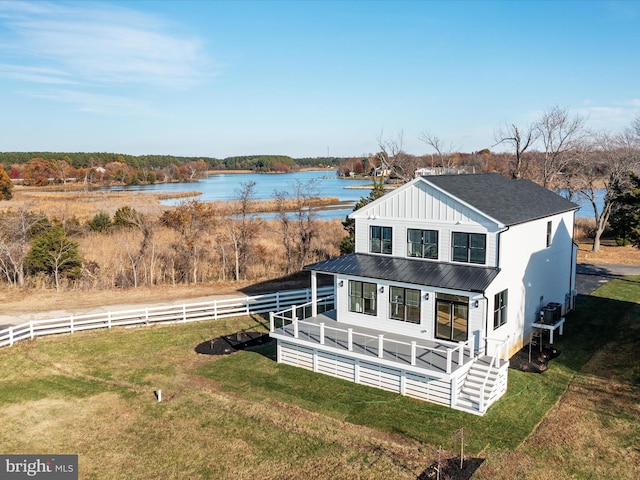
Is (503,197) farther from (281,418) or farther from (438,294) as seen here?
(281,418)

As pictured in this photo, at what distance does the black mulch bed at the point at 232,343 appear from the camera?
19.2 metres

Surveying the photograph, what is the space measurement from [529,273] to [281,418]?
1088 centimetres

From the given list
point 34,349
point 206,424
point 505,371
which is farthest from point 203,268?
point 505,371

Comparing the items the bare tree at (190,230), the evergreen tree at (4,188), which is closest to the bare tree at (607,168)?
the bare tree at (190,230)

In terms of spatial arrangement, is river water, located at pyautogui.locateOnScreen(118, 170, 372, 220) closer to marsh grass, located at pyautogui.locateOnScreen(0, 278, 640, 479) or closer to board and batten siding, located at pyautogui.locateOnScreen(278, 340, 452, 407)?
board and batten siding, located at pyautogui.locateOnScreen(278, 340, 452, 407)

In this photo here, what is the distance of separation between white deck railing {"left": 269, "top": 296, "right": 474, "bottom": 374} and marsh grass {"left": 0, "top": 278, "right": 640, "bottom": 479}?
1.18m

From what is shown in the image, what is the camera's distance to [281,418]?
13695 millimetres

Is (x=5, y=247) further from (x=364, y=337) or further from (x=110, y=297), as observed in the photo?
(x=364, y=337)

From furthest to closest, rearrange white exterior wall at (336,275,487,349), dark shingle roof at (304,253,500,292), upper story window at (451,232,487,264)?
upper story window at (451,232,487,264) < dark shingle roof at (304,253,500,292) < white exterior wall at (336,275,487,349)

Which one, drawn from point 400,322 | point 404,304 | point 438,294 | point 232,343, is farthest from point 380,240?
point 232,343

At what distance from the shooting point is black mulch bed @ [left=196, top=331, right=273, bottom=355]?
19188 millimetres

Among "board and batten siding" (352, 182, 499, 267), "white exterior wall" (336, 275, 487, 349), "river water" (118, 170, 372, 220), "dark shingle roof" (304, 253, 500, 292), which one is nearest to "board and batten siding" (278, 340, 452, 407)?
"white exterior wall" (336, 275, 487, 349)

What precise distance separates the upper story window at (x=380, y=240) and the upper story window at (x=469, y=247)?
102 inches

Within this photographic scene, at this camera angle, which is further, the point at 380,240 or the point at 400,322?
the point at 380,240
